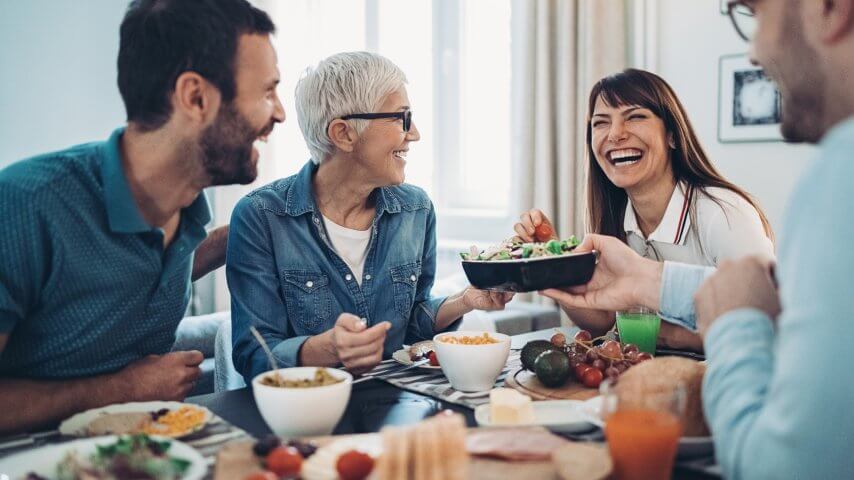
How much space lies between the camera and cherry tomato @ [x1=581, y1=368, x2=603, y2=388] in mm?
1525

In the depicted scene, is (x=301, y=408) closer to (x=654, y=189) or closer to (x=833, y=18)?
(x=833, y=18)

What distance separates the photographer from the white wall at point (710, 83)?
3.31 metres

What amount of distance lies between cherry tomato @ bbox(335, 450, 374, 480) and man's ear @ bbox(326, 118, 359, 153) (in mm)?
1307

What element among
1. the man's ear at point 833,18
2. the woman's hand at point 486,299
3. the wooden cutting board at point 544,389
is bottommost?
the wooden cutting board at point 544,389

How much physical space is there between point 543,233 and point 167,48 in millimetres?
1073

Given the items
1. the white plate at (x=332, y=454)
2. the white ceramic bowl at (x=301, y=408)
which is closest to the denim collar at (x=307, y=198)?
the white ceramic bowl at (x=301, y=408)

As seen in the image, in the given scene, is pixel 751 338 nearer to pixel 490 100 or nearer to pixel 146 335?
pixel 146 335

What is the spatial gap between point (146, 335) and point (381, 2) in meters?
3.81

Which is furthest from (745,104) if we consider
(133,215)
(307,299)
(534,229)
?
(133,215)

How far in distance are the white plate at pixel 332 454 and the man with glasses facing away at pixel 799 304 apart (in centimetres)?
47

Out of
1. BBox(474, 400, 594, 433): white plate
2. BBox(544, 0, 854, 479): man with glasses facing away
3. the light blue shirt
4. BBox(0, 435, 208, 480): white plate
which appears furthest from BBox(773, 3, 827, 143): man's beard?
BBox(0, 435, 208, 480): white plate

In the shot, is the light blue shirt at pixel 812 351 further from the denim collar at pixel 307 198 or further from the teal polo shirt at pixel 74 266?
the denim collar at pixel 307 198

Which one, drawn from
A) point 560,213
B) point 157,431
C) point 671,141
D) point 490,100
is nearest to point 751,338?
point 157,431

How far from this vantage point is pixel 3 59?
423 cm
